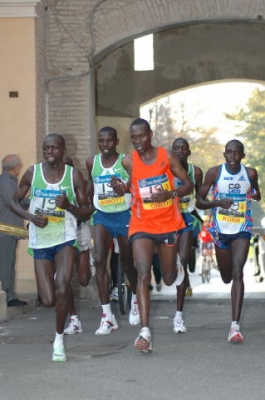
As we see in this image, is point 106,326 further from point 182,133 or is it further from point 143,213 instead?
point 182,133

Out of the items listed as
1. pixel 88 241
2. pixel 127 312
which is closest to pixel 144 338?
pixel 88 241

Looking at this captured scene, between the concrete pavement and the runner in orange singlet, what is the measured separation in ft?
2.71

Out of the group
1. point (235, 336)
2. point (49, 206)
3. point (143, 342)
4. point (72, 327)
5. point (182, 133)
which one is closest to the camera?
point (143, 342)

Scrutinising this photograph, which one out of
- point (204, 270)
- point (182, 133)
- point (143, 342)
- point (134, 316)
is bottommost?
point (204, 270)

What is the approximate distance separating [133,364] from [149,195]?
1570 mm

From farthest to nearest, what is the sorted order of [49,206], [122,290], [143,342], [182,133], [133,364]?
[182,133] < [122,290] < [49,206] < [143,342] < [133,364]

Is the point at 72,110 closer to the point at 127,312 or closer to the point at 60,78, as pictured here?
the point at 60,78

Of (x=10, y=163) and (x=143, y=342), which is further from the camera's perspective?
(x=10, y=163)

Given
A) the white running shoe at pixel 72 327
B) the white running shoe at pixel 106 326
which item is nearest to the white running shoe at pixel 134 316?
the white running shoe at pixel 106 326

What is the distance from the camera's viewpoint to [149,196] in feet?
32.4

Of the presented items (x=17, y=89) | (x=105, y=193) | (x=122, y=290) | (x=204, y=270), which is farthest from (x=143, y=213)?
(x=204, y=270)

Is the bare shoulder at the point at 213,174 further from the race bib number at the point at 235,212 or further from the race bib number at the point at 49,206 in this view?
the race bib number at the point at 49,206

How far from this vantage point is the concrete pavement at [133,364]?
25.4 ft

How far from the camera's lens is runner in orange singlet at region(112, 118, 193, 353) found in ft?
32.5
